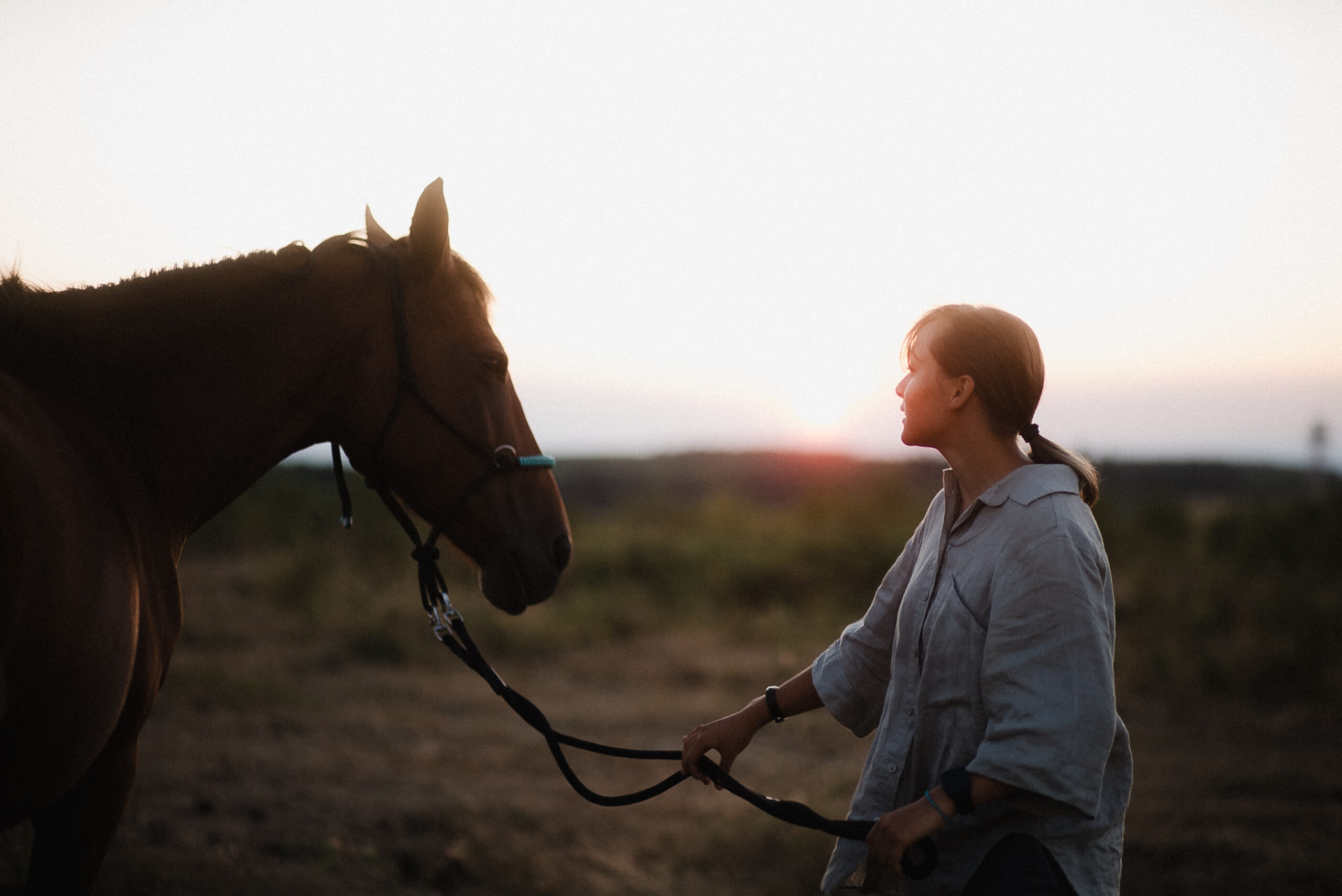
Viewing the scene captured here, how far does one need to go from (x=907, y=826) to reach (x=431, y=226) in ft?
5.54

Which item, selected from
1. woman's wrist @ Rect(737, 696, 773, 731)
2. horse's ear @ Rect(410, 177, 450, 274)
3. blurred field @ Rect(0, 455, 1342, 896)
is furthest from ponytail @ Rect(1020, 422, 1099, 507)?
blurred field @ Rect(0, 455, 1342, 896)

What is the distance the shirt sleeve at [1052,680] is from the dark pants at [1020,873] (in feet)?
0.44

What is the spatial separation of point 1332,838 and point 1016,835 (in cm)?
403

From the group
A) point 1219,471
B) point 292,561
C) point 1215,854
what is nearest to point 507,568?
point 1215,854

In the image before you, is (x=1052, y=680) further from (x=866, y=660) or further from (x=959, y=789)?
(x=866, y=660)

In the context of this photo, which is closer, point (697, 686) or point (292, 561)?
point (697, 686)

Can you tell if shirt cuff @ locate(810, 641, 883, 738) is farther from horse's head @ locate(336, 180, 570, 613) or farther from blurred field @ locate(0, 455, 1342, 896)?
blurred field @ locate(0, 455, 1342, 896)

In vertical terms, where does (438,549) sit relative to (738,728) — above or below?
above

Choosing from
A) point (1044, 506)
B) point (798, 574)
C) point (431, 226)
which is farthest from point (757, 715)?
point (798, 574)

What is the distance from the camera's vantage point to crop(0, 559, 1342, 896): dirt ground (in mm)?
3799

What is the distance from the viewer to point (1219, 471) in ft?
147

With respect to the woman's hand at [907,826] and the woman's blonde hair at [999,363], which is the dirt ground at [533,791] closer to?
the woman's hand at [907,826]

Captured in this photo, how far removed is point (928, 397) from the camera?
183cm

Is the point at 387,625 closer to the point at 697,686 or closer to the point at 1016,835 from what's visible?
the point at 697,686
